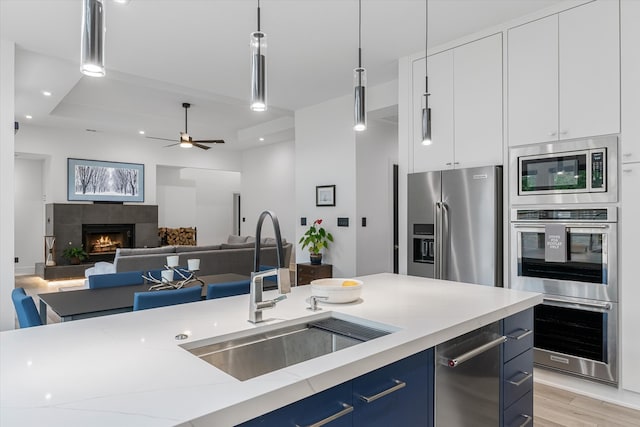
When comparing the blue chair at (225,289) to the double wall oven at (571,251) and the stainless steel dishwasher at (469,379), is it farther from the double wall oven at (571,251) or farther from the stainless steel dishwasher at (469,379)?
the double wall oven at (571,251)

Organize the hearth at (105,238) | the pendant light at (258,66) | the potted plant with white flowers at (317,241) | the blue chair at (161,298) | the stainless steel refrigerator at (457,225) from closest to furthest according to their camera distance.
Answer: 1. the pendant light at (258,66)
2. the blue chair at (161,298)
3. the stainless steel refrigerator at (457,225)
4. the potted plant with white flowers at (317,241)
5. the hearth at (105,238)

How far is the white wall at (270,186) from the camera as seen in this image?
8.91m

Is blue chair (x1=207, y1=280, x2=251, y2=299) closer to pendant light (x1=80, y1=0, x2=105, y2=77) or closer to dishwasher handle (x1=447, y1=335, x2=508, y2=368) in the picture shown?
dishwasher handle (x1=447, y1=335, x2=508, y2=368)

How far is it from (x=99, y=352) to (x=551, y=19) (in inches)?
144

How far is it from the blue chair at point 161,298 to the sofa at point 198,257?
3340 millimetres

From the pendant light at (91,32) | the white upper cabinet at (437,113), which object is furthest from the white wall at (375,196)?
the pendant light at (91,32)

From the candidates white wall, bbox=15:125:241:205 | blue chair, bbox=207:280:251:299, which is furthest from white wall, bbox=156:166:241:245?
blue chair, bbox=207:280:251:299

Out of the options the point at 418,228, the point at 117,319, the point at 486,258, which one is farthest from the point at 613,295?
the point at 117,319

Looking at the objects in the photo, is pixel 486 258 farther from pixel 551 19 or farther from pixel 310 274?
pixel 310 274

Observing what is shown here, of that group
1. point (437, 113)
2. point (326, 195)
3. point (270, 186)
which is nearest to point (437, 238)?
point (437, 113)

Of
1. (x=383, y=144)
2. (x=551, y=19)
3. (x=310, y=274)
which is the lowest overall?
(x=310, y=274)

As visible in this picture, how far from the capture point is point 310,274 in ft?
18.6

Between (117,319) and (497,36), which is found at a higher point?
(497,36)
